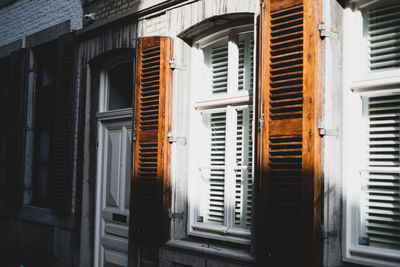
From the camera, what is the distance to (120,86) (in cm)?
681

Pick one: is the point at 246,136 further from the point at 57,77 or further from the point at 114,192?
the point at 57,77

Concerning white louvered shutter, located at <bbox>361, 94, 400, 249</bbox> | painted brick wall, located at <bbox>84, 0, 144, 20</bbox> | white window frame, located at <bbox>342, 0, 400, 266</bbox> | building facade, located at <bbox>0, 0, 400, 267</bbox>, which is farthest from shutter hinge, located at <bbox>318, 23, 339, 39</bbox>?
painted brick wall, located at <bbox>84, 0, 144, 20</bbox>

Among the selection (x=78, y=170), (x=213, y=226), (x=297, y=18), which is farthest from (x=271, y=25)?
(x=78, y=170)

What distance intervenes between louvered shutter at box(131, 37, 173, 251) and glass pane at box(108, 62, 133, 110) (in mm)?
1079

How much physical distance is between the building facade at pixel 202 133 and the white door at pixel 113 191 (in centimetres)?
3

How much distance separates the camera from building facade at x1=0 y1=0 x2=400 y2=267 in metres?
3.82

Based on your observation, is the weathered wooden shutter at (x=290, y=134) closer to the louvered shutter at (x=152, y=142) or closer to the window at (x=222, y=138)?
the window at (x=222, y=138)

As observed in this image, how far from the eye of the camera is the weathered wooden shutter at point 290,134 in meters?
Answer: 3.77

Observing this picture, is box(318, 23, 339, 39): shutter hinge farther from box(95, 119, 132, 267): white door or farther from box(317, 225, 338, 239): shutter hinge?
box(95, 119, 132, 267): white door

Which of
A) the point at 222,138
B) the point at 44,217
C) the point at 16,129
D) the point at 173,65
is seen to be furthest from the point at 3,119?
the point at 222,138

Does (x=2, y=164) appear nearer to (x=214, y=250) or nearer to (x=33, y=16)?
(x=33, y=16)

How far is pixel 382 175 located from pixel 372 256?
64 cm

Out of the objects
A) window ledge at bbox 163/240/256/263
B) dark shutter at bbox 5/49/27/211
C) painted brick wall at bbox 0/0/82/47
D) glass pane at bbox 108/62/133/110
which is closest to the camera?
window ledge at bbox 163/240/256/263

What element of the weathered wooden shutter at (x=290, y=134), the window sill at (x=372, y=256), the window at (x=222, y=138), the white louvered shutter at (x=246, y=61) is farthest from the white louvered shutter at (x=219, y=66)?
the window sill at (x=372, y=256)
